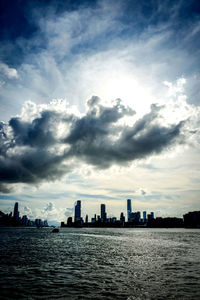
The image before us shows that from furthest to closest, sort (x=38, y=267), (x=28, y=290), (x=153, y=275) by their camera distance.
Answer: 1. (x=38, y=267)
2. (x=153, y=275)
3. (x=28, y=290)

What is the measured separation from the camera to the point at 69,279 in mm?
21609

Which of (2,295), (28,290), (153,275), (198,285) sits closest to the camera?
(2,295)

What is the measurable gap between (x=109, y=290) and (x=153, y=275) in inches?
312

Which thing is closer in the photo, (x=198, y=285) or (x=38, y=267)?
(x=198, y=285)

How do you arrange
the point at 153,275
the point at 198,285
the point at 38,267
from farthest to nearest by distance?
the point at 38,267 → the point at 153,275 → the point at 198,285

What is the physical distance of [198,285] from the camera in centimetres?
1950

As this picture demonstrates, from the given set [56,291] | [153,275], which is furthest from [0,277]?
[153,275]

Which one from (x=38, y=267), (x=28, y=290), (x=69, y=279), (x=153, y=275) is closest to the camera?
(x=28, y=290)

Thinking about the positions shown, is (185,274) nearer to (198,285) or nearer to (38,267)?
(198,285)

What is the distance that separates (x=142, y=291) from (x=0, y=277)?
624 inches

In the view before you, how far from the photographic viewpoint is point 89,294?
1686 centimetres

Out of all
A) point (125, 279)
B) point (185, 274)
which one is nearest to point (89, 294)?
point (125, 279)

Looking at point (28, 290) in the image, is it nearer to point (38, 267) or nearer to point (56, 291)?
point (56, 291)

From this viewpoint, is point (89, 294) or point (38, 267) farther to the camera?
point (38, 267)
